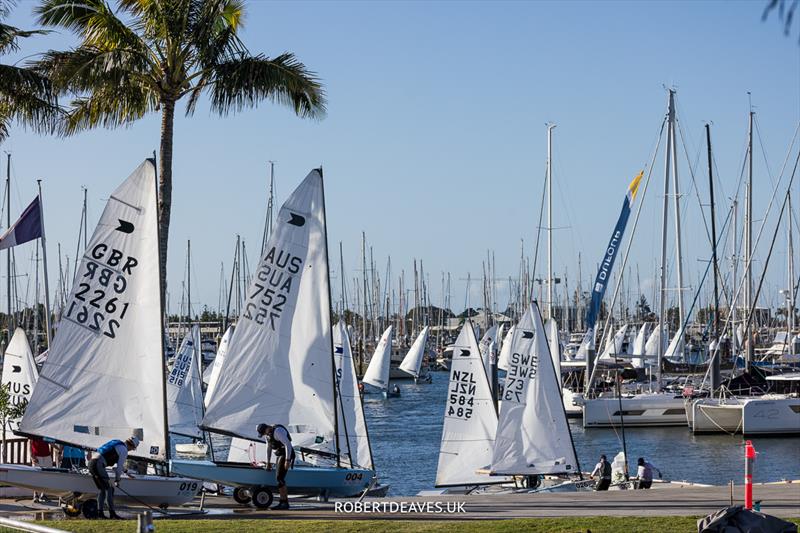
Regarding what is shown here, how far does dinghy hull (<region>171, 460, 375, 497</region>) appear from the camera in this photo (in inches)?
792

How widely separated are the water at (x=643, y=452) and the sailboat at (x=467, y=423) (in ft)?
17.5

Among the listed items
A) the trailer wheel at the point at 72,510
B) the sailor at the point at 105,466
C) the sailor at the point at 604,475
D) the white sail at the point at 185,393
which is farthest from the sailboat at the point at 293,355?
the white sail at the point at 185,393

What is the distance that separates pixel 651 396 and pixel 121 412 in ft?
121

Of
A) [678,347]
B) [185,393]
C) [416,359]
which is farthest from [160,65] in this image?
[416,359]

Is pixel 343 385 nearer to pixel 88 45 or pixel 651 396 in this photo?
pixel 88 45

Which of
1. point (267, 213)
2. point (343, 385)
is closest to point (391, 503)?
point (343, 385)

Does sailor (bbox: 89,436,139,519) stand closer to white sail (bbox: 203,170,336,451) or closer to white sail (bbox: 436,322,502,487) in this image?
white sail (bbox: 203,170,336,451)

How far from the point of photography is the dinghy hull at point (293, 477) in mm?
20125

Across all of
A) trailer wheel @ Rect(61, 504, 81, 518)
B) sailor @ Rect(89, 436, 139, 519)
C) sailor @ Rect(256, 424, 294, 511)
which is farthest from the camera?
sailor @ Rect(256, 424, 294, 511)

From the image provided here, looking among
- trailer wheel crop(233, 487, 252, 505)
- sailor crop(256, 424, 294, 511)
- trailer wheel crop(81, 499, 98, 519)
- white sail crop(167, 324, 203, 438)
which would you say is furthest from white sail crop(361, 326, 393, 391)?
trailer wheel crop(81, 499, 98, 519)

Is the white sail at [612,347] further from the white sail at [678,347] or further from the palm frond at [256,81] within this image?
the palm frond at [256,81]

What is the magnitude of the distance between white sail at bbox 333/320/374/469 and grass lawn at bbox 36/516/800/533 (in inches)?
377

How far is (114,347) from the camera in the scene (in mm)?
20094

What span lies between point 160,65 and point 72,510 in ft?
32.0
